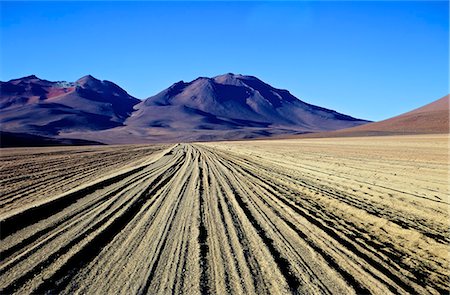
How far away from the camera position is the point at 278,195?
38.7 feet

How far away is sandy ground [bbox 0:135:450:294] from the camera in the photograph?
5.56m

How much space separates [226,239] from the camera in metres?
7.34

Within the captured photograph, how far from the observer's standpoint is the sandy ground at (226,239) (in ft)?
18.2

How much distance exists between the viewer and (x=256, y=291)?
526 cm

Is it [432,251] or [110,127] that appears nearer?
[432,251]

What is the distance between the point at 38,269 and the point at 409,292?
5488mm

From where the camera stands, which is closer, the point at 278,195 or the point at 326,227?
the point at 326,227

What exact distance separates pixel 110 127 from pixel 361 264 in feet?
628

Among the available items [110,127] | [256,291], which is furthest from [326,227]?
[110,127]

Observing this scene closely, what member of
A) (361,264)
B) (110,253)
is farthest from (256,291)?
(110,253)

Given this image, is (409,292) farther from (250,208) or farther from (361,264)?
(250,208)

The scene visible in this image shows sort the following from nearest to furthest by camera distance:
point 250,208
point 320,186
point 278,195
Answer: point 250,208
point 278,195
point 320,186

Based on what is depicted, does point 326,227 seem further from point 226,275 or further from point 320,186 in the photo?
point 320,186

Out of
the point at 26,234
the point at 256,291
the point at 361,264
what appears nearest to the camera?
the point at 256,291
